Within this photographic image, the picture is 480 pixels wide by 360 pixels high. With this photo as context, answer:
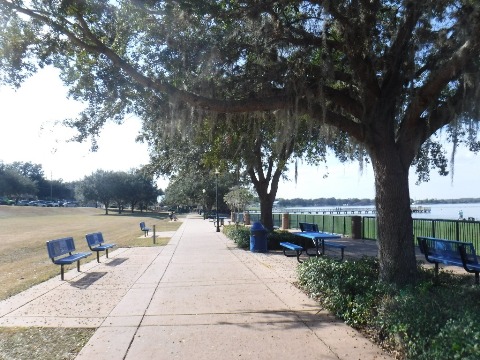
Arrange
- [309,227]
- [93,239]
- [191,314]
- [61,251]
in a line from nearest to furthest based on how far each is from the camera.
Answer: [191,314]
[61,251]
[93,239]
[309,227]

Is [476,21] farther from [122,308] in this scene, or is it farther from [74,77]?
[74,77]

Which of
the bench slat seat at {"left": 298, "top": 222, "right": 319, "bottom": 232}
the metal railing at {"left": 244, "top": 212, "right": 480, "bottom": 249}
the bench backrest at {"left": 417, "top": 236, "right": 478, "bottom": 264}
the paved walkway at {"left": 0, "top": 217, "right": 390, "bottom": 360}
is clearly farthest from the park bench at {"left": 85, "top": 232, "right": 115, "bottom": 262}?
the bench backrest at {"left": 417, "top": 236, "right": 478, "bottom": 264}

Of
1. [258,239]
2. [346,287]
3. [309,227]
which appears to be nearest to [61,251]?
[258,239]

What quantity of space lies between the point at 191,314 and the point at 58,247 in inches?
218

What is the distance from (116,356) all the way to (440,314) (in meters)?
3.55

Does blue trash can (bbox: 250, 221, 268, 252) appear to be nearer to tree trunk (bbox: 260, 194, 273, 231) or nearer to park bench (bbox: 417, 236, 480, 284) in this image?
tree trunk (bbox: 260, 194, 273, 231)

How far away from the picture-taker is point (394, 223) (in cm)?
701

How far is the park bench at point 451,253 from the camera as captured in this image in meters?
7.61

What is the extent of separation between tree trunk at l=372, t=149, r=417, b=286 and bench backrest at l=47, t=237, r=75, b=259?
A: 7.31 metres

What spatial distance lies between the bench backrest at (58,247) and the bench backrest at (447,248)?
318 inches

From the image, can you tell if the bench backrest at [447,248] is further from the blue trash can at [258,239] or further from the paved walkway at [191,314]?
the blue trash can at [258,239]

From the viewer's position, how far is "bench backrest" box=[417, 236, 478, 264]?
303 inches

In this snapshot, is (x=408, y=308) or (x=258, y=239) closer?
(x=408, y=308)

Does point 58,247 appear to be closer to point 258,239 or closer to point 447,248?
point 258,239
